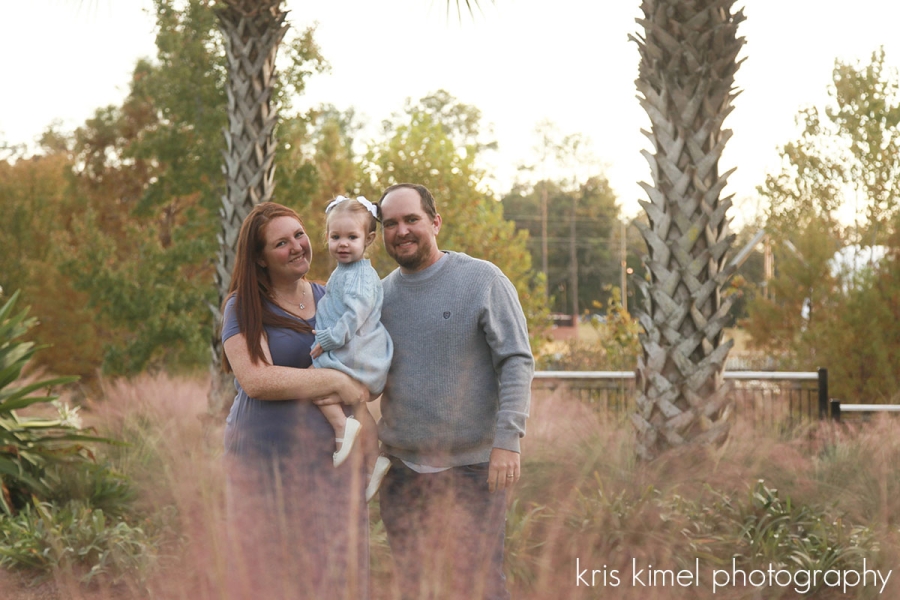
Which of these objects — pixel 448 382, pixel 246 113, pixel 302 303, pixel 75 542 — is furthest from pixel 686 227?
pixel 75 542

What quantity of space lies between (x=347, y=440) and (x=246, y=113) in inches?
230

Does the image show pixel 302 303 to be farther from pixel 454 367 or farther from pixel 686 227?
pixel 686 227

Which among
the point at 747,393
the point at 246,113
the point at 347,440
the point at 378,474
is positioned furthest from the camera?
the point at 747,393

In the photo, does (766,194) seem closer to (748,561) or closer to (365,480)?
(748,561)

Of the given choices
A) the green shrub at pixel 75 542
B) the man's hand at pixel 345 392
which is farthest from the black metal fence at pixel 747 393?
the man's hand at pixel 345 392

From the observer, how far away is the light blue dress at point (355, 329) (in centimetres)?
319

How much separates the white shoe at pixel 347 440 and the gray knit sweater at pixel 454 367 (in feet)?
0.76

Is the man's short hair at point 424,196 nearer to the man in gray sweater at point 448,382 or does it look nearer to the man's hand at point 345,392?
the man in gray sweater at point 448,382

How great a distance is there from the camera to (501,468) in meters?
3.21

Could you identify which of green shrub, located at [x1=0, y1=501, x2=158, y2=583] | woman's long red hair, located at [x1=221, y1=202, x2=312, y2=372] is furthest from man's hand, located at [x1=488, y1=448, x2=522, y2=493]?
green shrub, located at [x1=0, y1=501, x2=158, y2=583]

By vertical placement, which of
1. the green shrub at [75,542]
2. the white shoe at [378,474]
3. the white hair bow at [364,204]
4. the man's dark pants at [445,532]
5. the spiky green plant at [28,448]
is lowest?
the green shrub at [75,542]

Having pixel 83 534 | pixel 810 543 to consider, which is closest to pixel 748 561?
pixel 810 543

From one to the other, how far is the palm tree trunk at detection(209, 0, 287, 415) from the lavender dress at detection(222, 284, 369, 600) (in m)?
4.98

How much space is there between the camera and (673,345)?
6086 millimetres
